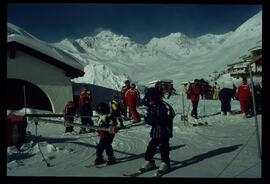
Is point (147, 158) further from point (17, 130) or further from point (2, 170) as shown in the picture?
point (17, 130)

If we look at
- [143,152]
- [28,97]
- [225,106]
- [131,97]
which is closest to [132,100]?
[131,97]

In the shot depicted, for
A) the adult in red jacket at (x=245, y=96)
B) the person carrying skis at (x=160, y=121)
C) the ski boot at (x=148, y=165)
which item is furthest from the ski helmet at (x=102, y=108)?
the adult in red jacket at (x=245, y=96)

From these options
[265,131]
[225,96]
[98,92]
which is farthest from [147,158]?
[98,92]

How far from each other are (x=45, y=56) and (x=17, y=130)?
7166 millimetres

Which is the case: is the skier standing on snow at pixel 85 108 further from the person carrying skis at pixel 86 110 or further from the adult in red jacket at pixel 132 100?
the adult in red jacket at pixel 132 100

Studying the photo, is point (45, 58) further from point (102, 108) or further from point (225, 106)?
point (102, 108)

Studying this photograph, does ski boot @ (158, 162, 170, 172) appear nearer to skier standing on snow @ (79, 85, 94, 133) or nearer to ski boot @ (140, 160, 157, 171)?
ski boot @ (140, 160, 157, 171)

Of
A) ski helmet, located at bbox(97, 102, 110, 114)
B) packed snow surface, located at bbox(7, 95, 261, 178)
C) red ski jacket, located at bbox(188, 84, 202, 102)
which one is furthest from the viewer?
red ski jacket, located at bbox(188, 84, 202, 102)

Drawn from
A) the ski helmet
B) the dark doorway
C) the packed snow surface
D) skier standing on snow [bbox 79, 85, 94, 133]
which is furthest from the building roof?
the ski helmet

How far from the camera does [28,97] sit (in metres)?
18.5

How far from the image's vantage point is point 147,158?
23.9ft

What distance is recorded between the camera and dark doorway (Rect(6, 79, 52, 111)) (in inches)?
715

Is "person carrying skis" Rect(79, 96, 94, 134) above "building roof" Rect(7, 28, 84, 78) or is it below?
below
